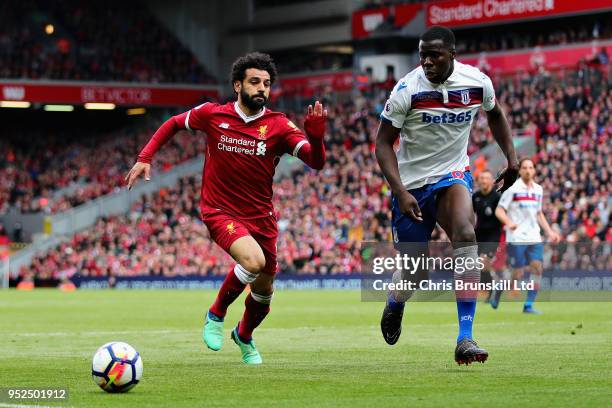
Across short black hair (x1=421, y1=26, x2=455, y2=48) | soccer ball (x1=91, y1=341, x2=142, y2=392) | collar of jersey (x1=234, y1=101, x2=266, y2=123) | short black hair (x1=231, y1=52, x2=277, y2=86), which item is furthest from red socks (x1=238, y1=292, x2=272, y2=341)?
short black hair (x1=421, y1=26, x2=455, y2=48)

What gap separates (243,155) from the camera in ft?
35.1

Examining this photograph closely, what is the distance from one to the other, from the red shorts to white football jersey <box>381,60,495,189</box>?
1348 mm

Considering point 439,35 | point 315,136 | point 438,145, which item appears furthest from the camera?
point 438,145

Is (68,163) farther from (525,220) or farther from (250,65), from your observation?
(250,65)

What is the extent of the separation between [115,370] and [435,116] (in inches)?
142

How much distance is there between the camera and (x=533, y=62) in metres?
42.7

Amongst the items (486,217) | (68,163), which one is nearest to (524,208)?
(486,217)

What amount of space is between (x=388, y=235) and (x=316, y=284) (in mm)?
2855

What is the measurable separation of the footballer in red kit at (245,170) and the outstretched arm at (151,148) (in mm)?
15

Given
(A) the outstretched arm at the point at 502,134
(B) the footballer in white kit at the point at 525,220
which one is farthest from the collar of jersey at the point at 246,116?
(B) the footballer in white kit at the point at 525,220

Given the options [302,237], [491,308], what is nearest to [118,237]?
[302,237]

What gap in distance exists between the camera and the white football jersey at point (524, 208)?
1947 cm

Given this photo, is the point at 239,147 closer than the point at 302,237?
Yes

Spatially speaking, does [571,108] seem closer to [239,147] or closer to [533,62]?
[533,62]
